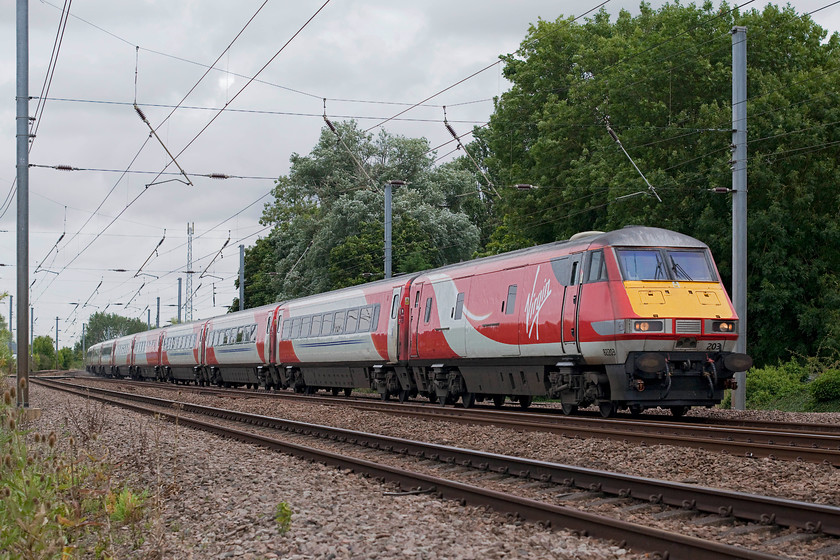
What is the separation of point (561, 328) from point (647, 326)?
1792mm

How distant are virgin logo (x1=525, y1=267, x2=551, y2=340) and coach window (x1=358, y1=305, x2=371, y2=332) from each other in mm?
8063

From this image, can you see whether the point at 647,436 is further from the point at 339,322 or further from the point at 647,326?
the point at 339,322

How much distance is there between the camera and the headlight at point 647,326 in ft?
49.1

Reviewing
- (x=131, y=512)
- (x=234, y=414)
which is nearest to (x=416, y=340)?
(x=234, y=414)

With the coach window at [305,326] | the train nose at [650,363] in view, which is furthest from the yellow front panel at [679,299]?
the coach window at [305,326]

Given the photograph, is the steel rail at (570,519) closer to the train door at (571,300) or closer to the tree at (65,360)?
the train door at (571,300)

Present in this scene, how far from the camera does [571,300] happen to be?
16.3m

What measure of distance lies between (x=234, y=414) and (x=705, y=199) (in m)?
17.1

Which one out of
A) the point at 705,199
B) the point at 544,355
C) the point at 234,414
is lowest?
the point at 234,414

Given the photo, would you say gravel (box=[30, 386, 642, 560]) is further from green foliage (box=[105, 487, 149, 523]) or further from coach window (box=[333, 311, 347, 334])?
coach window (box=[333, 311, 347, 334])

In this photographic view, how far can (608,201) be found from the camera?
32.6 metres

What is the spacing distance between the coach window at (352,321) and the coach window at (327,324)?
52.3 inches

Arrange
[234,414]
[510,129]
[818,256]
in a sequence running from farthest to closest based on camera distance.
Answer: [510,129] < [818,256] < [234,414]

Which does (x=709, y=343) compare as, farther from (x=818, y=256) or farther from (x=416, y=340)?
(x=818, y=256)
